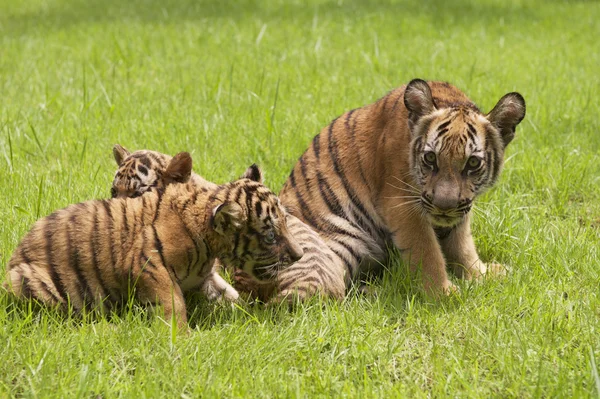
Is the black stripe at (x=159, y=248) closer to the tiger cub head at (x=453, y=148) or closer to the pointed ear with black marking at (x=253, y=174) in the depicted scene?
the pointed ear with black marking at (x=253, y=174)

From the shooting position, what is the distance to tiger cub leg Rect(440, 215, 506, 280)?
5.14 metres

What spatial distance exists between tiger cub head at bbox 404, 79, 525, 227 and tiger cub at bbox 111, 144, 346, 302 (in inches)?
28.7

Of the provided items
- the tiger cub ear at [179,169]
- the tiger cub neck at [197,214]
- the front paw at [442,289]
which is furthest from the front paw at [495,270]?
the tiger cub ear at [179,169]

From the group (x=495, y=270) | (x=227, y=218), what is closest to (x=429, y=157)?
(x=495, y=270)

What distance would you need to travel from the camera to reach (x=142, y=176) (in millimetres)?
A: 5133

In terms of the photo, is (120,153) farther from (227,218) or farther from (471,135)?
(471,135)

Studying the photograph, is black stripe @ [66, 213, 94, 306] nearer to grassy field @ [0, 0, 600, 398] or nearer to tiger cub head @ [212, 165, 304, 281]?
grassy field @ [0, 0, 600, 398]

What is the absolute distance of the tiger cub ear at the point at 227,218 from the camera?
4305 mm

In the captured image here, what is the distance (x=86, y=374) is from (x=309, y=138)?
3822mm

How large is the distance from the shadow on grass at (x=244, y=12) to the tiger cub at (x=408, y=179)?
282 inches

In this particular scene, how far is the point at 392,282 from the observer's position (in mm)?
4898

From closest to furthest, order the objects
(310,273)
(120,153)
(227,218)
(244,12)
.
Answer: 1. (227,218)
2. (310,273)
3. (120,153)
4. (244,12)

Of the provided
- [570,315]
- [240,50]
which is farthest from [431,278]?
[240,50]

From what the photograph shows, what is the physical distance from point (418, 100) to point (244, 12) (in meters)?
8.54
